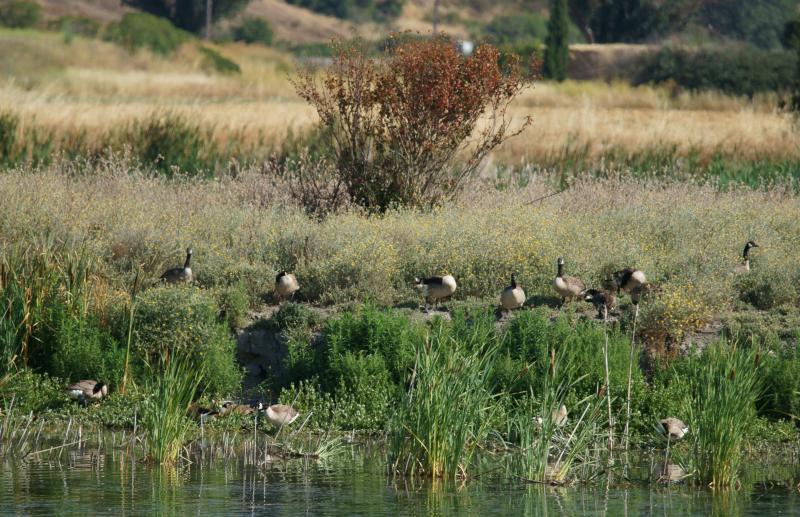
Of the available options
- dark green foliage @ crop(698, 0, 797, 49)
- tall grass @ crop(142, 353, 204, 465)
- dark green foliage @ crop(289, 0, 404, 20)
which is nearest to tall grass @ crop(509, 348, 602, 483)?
tall grass @ crop(142, 353, 204, 465)

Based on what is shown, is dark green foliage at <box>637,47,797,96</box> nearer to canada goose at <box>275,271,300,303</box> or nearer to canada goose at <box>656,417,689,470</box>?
canada goose at <box>275,271,300,303</box>

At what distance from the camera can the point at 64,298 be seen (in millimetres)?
13453

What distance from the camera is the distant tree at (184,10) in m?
85.5

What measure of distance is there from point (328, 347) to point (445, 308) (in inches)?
76.5

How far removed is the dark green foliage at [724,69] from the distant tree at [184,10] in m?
34.5

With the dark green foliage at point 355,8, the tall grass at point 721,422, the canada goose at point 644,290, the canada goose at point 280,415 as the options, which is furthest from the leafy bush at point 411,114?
the dark green foliage at point 355,8

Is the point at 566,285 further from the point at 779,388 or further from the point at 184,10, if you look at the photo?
the point at 184,10

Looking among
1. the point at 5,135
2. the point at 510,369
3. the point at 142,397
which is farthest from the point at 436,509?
the point at 5,135

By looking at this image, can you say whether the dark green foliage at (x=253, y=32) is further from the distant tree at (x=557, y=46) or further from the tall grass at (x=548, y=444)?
the tall grass at (x=548, y=444)

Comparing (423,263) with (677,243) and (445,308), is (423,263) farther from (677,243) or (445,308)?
(677,243)

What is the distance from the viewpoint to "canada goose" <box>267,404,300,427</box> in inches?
450

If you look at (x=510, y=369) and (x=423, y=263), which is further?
(x=423, y=263)

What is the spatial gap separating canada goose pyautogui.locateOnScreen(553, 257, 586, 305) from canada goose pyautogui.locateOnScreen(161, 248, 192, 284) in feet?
→ 13.6

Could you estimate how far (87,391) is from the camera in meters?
12.4
